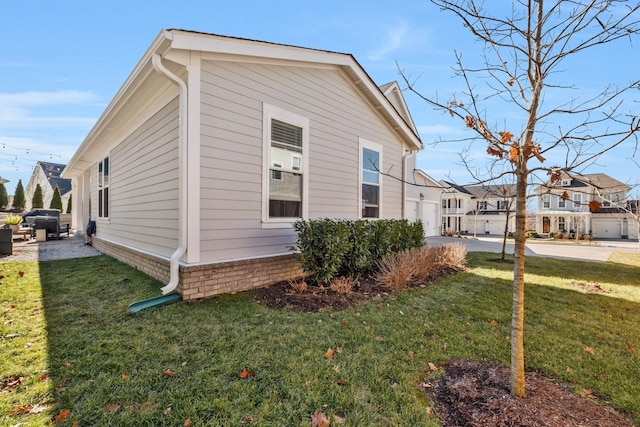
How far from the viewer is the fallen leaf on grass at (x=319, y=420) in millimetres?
2086

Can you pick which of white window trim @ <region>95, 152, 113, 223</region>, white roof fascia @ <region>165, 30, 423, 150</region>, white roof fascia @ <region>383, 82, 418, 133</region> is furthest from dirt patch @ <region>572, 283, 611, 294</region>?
white window trim @ <region>95, 152, 113, 223</region>

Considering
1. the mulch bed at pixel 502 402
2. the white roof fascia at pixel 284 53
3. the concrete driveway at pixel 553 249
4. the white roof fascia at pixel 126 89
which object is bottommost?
the concrete driveway at pixel 553 249

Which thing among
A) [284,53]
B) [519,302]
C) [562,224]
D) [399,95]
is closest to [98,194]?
[284,53]

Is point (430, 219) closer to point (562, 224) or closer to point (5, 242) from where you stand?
point (5, 242)

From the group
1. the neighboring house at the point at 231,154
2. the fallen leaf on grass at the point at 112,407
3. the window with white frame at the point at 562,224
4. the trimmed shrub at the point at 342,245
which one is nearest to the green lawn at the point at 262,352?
the fallen leaf on grass at the point at 112,407

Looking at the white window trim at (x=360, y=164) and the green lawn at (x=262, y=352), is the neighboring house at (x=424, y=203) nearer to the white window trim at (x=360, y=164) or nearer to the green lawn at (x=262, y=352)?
the white window trim at (x=360, y=164)

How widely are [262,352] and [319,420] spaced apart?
116 cm

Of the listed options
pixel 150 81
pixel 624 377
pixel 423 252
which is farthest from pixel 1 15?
pixel 624 377

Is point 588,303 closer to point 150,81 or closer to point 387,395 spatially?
point 387,395

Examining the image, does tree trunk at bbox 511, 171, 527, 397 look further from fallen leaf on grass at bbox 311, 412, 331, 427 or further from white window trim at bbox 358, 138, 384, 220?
white window trim at bbox 358, 138, 384, 220

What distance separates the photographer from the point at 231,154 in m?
5.17

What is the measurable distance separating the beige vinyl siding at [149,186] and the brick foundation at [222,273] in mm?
342

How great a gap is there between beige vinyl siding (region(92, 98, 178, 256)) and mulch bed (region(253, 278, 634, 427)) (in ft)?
14.9

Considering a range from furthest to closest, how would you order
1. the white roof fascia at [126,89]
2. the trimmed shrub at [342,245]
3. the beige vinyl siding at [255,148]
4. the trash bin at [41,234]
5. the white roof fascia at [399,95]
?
1. the white roof fascia at [399,95]
2. the trash bin at [41,234]
3. the trimmed shrub at [342,245]
4. the beige vinyl siding at [255,148]
5. the white roof fascia at [126,89]
